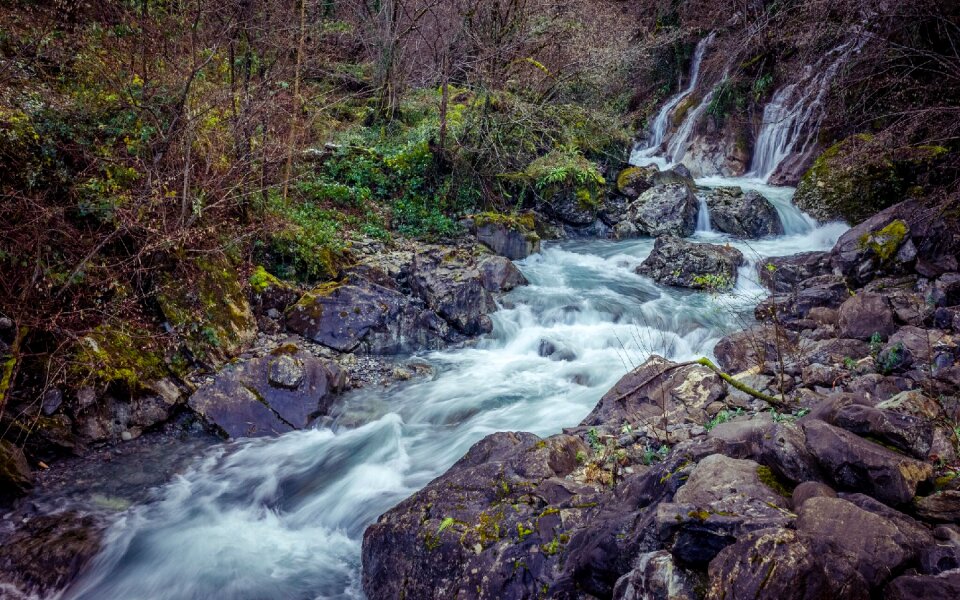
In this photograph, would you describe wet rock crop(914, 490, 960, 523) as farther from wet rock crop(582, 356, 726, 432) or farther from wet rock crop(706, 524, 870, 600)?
wet rock crop(582, 356, 726, 432)

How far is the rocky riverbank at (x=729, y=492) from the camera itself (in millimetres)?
2170

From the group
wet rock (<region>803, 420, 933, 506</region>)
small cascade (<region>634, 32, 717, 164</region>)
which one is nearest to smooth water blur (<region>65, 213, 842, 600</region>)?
wet rock (<region>803, 420, 933, 506</region>)

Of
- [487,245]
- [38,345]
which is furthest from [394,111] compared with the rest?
[38,345]

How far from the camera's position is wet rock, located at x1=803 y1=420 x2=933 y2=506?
2.66 m

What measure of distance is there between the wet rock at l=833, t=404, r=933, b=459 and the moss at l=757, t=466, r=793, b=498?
67 cm

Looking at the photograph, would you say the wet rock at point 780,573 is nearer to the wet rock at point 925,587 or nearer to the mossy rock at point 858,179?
the wet rock at point 925,587

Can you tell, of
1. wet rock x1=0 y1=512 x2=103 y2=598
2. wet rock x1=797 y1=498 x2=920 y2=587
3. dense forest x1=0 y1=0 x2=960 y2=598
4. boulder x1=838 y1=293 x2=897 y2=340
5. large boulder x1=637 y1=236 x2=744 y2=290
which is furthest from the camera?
large boulder x1=637 y1=236 x2=744 y2=290

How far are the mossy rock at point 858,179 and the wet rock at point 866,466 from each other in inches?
315

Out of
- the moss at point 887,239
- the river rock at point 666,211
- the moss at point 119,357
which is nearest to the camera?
the moss at point 119,357

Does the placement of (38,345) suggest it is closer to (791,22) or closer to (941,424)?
(941,424)

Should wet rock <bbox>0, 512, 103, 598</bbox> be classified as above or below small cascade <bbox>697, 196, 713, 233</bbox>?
below

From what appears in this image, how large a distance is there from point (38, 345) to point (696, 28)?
73.4ft

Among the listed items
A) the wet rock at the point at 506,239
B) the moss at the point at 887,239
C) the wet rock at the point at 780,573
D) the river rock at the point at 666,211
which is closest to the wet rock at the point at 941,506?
the wet rock at the point at 780,573

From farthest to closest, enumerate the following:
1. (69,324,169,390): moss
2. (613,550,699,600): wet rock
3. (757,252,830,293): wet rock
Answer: (757,252,830,293): wet rock, (69,324,169,390): moss, (613,550,699,600): wet rock
